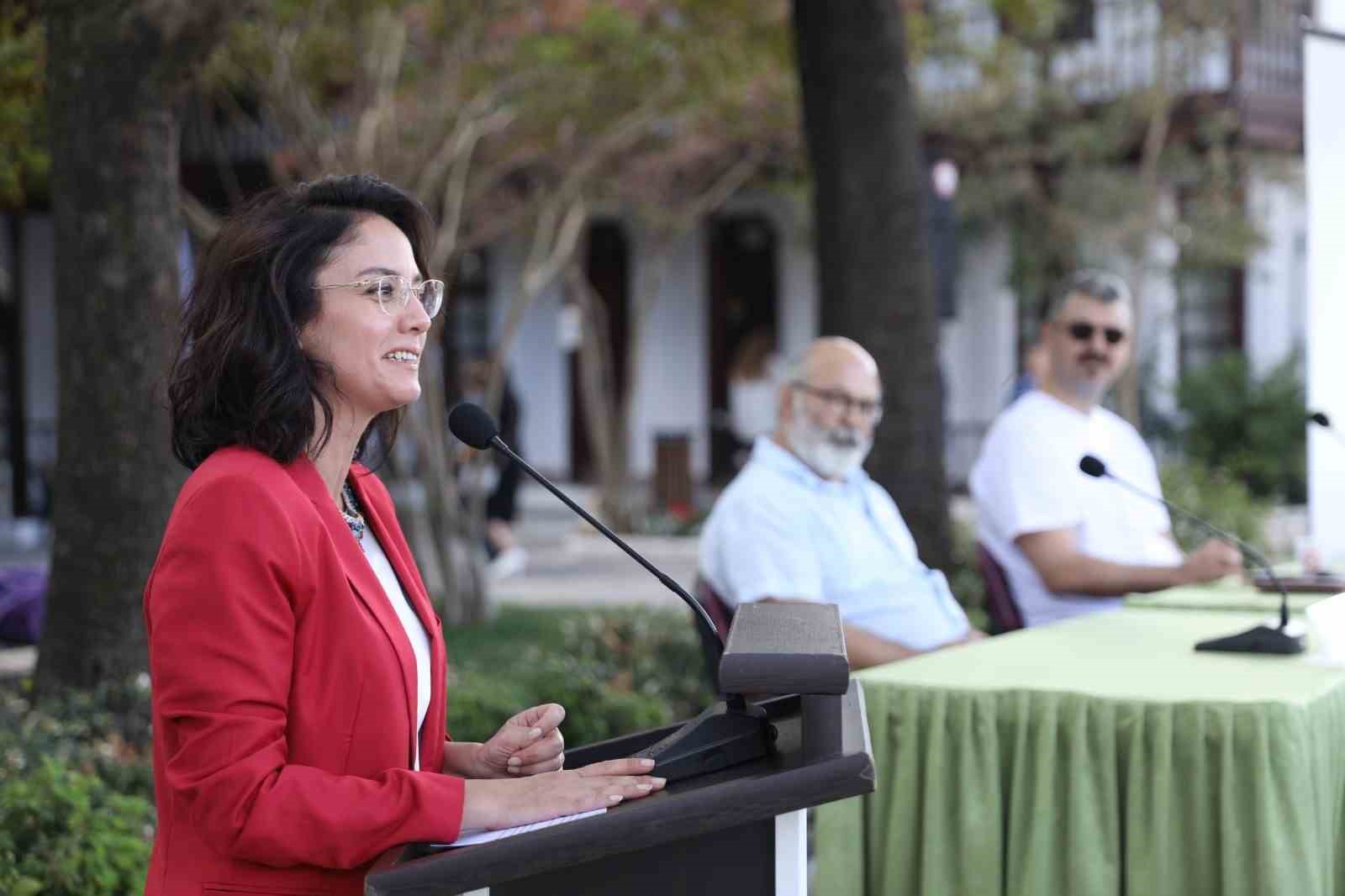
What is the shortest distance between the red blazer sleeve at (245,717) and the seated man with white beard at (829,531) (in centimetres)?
238

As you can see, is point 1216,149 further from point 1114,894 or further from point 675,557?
point 1114,894

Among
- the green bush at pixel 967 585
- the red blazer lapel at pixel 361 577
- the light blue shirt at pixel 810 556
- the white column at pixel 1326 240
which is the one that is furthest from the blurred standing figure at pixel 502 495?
the red blazer lapel at pixel 361 577

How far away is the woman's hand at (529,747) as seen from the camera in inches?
86.8

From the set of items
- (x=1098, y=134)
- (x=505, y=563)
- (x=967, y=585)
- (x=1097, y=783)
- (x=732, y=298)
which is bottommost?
(x=505, y=563)

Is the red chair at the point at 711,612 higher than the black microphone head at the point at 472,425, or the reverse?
the black microphone head at the point at 472,425

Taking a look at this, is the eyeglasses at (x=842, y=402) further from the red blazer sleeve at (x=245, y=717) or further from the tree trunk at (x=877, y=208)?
the red blazer sleeve at (x=245, y=717)

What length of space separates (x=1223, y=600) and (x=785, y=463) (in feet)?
4.30

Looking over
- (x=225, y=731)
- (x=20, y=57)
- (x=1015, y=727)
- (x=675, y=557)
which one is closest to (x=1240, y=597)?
(x=1015, y=727)

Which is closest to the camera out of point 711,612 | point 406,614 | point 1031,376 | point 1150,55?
point 406,614

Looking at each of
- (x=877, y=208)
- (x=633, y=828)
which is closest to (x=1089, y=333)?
(x=877, y=208)

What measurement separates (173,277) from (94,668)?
133 centimetres

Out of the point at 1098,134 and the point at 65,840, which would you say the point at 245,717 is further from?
the point at 1098,134

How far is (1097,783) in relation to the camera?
3.00m

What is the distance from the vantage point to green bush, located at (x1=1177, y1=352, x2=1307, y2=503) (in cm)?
1585
